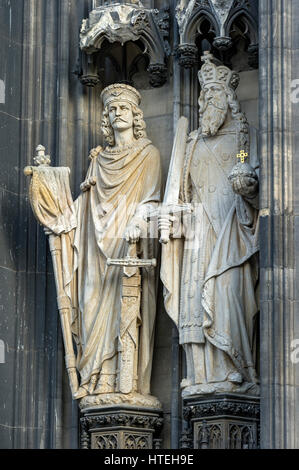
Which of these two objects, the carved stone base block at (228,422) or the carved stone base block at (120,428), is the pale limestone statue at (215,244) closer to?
the carved stone base block at (228,422)

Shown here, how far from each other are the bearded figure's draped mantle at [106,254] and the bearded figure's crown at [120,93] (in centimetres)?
A: 40

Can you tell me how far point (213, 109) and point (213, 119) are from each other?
0.09 m

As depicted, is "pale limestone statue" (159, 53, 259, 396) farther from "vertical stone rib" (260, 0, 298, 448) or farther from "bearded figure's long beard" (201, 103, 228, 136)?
"vertical stone rib" (260, 0, 298, 448)

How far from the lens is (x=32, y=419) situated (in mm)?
21391

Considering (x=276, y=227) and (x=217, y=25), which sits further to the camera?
(x=217, y=25)

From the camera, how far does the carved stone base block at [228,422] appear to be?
20219mm

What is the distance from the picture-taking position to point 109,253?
69.6ft

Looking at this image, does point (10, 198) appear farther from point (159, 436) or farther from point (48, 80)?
point (159, 436)

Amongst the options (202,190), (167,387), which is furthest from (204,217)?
(167,387)

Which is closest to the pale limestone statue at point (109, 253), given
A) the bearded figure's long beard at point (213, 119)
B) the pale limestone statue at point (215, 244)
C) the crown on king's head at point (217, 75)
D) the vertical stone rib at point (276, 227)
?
the pale limestone statue at point (215, 244)

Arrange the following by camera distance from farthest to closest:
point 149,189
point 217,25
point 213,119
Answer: point 149,189 < point 217,25 < point 213,119

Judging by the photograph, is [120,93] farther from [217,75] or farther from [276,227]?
[276,227]

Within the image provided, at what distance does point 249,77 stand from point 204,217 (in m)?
1.43

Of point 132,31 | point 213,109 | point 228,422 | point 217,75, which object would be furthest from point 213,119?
point 228,422
